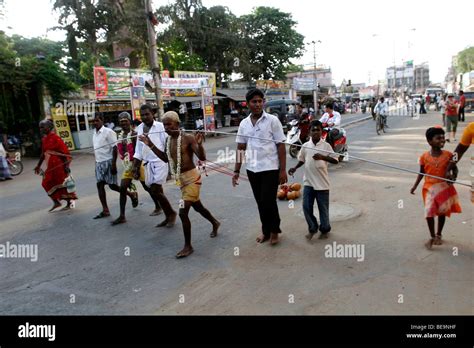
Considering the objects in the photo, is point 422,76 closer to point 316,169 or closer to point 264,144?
point 316,169

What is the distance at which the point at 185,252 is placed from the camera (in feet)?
13.9

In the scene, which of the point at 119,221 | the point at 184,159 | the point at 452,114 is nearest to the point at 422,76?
the point at 452,114

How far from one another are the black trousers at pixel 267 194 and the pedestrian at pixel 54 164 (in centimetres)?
377

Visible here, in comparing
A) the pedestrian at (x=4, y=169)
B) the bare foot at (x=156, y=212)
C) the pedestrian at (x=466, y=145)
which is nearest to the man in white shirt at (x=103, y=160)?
the bare foot at (x=156, y=212)

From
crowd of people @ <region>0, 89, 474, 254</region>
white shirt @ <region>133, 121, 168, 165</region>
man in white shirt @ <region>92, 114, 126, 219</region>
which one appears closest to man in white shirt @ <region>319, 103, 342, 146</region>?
crowd of people @ <region>0, 89, 474, 254</region>

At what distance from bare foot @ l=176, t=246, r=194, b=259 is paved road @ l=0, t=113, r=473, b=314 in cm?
10

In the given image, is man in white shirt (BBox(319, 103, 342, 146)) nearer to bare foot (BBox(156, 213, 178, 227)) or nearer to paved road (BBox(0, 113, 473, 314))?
paved road (BBox(0, 113, 473, 314))

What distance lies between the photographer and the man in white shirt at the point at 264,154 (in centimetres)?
425

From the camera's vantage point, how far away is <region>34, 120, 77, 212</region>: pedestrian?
21.3 ft

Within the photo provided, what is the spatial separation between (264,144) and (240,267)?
137 centimetres
